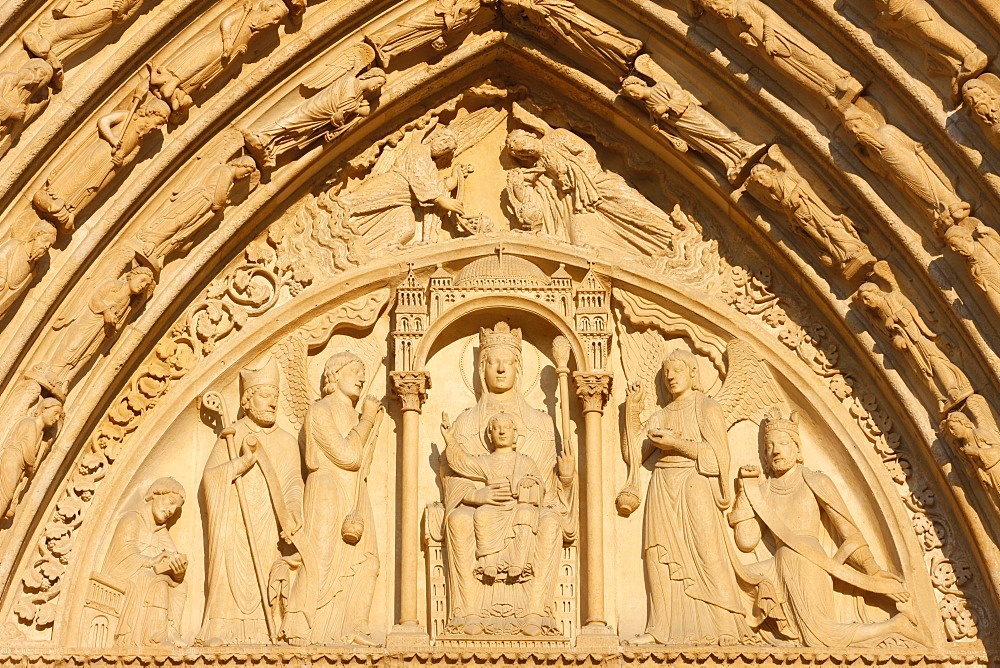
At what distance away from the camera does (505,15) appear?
12.1 m

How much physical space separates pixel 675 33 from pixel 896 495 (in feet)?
9.99

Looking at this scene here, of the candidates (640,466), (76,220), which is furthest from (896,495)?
(76,220)

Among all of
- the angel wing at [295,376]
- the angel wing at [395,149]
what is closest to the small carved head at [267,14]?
the angel wing at [395,149]

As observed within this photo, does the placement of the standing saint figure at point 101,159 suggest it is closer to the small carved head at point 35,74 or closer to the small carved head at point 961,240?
the small carved head at point 35,74

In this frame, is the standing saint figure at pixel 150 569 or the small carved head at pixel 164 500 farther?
the small carved head at pixel 164 500

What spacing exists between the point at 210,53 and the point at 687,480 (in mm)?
3736

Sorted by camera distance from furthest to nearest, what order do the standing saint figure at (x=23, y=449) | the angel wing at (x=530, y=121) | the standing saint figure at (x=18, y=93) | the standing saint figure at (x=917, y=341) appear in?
1. the angel wing at (x=530, y=121)
2. the standing saint figure at (x=917, y=341)
3. the standing saint figure at (x=23, y=449)
4. the standing saint figure at (x=18, y=93)

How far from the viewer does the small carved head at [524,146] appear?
12.3 meters

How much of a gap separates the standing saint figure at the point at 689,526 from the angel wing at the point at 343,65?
2.59m

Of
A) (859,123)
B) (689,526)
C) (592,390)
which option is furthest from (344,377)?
(859,123)

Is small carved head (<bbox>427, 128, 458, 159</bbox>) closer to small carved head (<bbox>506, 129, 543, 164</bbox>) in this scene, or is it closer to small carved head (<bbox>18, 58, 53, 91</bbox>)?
small carved head (<bbox>506, 129, 543, 164</bbox>)

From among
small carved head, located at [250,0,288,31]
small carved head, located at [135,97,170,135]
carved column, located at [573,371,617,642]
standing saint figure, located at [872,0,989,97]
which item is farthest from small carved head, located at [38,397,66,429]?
standing saint figure, located at [872,0,989,97]

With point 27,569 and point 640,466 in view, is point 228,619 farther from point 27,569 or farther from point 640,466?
point 640,466

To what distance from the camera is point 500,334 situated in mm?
11953
